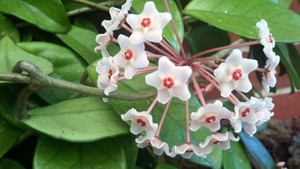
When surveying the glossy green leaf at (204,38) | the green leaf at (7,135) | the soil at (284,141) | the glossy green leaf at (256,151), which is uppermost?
the green leaf at (7,135)

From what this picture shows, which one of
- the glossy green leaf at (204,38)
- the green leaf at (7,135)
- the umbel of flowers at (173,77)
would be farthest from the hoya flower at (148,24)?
the glossy green leaf at (204,38)

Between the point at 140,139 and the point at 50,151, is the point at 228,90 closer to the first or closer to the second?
the point at 140,139

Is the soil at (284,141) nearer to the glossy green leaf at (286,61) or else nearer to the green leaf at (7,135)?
the glossy green leaf at (286,61)

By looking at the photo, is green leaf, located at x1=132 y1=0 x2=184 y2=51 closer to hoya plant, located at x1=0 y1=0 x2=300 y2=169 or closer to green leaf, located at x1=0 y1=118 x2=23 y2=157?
hoya plant, located at x1=0 y1=0 x2=300 y2=169

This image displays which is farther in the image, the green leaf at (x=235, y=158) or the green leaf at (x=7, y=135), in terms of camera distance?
the green leaf at (x=235, y=158)

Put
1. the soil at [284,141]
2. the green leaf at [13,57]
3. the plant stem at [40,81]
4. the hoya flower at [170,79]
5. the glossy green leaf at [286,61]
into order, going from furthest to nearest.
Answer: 1. the soil at [284,141]
2. the glossy green leaf at [286,61]
3. the green leaf at [13,57]
4. the plant stem at [40,81]
5. the hoya flower at [170,79]

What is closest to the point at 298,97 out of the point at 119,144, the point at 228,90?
the point at 119,144

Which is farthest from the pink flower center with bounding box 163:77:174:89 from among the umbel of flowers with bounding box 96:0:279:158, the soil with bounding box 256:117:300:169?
the soil with bounding box 256:117:300:169
